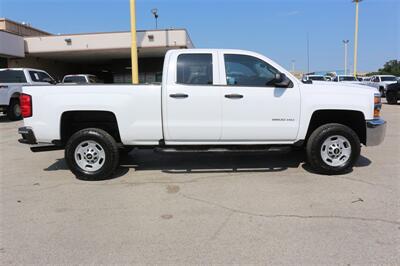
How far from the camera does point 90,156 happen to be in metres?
5.96

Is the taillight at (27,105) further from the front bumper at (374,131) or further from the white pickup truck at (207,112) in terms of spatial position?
the front bumper at (374,131)

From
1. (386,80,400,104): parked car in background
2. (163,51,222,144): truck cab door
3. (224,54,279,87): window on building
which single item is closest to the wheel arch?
(224,54,279,87): window on building

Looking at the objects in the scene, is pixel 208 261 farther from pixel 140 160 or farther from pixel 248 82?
pixel 140 160

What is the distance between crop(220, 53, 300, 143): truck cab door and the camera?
5.80 meters

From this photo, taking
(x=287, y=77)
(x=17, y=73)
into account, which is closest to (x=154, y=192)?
(x=287, y=77)

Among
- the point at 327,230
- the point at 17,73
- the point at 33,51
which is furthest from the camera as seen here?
the point at 33,51

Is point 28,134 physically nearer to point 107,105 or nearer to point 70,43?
point 107,105

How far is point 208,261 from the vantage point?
131 inches

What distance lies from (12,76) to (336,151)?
13.4m

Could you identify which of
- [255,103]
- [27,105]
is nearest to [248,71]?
[255,103]

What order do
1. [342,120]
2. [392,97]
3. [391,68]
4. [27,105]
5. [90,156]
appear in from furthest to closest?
[391,68] < [392,97] < [342,120] < [90,156] < [27,105]

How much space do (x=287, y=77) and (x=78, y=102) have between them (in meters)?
3.31

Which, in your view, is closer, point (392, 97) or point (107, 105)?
point (107, 105)

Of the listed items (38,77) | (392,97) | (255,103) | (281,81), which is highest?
(38,77)
